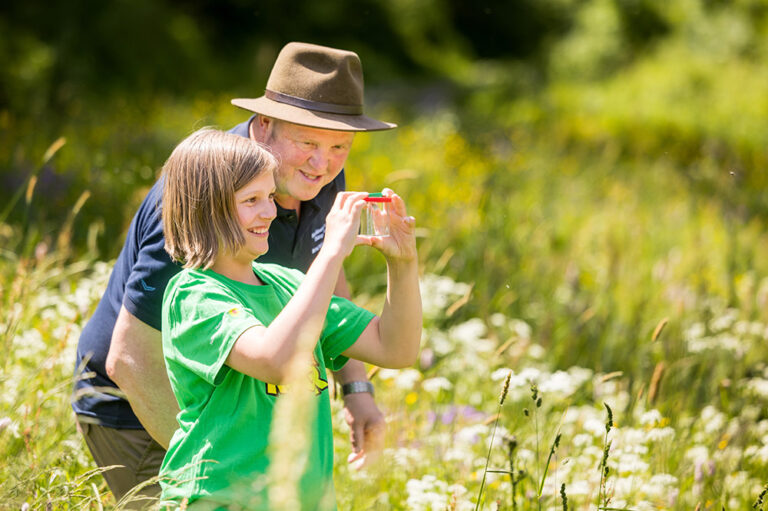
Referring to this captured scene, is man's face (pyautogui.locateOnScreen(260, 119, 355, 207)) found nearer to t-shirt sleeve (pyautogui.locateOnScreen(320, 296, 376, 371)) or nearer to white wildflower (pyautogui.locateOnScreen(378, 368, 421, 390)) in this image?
t-shirt sleeve (pyautogui.locateOnScreen(320, 296, 376, 371))

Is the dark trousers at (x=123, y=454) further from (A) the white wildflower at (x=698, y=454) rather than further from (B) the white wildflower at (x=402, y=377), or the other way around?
(A) the white wildflower at (x=698, y=454)

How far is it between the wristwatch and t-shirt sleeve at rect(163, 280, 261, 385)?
730mm

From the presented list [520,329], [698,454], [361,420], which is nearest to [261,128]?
[361,420]

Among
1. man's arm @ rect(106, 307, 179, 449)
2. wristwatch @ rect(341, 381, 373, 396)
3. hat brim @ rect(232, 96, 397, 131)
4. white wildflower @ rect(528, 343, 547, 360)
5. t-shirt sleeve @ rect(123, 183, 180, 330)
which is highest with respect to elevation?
hat brim @ rect(232, 96, 397, 131)

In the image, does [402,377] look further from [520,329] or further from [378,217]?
[378,217]

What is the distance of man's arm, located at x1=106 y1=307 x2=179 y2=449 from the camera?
226cm

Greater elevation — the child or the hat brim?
the hat brim

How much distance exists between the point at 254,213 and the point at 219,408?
438 mm

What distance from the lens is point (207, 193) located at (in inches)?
74.6

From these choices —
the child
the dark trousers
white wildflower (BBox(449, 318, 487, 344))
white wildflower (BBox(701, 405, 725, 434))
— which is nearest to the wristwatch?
the child

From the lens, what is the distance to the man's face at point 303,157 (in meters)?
2.46

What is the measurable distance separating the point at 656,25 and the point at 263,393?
20621mm

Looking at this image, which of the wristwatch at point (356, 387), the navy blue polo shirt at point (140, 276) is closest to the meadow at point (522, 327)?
the navy blue polo shirt at point (140, 276)

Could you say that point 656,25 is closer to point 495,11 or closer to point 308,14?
point 495,11
